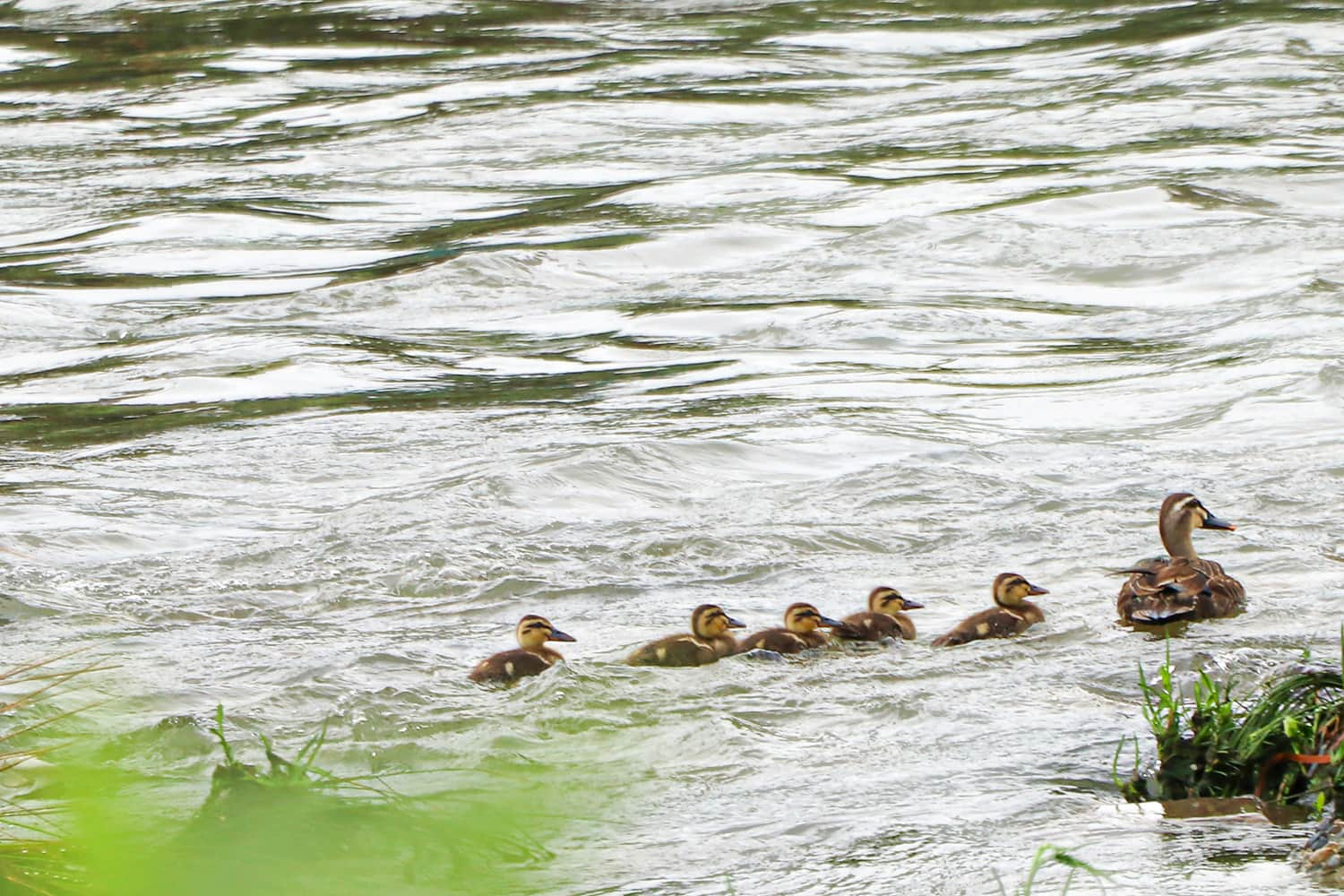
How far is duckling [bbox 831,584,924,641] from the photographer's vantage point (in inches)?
260

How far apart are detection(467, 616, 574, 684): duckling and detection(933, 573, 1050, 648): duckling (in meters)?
1.27

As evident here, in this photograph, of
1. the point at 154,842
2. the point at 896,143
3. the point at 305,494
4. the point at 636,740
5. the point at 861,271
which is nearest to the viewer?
the point at 154,842

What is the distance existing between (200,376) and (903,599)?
5.44 m

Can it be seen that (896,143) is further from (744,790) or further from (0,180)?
(744,790)

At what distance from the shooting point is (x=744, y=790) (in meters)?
5.14

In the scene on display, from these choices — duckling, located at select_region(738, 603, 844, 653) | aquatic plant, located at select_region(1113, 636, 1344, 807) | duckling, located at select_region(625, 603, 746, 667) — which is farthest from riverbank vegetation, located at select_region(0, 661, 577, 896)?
duckling, located at select_region(738, 603, 844, 653)

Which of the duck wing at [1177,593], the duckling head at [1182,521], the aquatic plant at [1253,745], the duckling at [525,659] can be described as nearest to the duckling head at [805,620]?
A: the duckling at [525,659]

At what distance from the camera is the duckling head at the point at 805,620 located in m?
6.68

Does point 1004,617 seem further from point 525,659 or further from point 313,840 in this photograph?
point 313,840

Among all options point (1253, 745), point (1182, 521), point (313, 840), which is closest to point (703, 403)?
point (1182, 521)

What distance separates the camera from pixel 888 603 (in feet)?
23.0

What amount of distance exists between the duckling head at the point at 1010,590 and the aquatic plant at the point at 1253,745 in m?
1.97

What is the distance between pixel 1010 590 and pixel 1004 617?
199 mm

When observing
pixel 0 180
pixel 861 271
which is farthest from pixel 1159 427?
pixel 0 180
